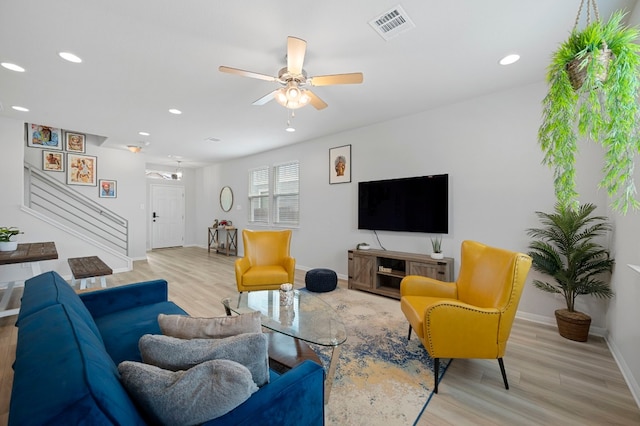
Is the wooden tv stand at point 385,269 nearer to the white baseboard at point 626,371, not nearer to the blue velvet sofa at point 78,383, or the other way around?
the white baseboard at point 626,371

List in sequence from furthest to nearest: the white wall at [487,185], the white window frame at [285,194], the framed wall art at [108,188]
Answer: the framed wall art at [108,188] → the white window frame at [285,194] → the white wall at [487,185]

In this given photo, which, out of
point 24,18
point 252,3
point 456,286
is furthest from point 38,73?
point 456,286

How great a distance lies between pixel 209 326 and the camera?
3.92 ft

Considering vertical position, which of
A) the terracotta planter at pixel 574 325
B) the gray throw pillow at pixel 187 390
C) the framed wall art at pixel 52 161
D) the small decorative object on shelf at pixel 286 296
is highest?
the framed wall art at pixel 52 161

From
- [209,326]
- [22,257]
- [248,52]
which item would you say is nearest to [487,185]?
[248,52]

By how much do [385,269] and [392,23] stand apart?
2968 mm

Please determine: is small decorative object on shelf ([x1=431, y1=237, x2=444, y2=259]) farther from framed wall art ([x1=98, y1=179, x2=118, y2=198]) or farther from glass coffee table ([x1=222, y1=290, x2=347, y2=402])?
framed wall art ([x1=98, y1=179, x2=118, y2=198])

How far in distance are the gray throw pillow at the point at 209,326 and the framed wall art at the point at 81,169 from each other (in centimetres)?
636

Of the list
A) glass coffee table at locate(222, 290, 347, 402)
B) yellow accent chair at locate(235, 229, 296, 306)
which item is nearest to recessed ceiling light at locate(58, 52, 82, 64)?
yellow accent chair at locate(235, 229, 296, 306)

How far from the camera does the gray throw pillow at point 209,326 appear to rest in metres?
1.17

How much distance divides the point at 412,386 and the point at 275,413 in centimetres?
137

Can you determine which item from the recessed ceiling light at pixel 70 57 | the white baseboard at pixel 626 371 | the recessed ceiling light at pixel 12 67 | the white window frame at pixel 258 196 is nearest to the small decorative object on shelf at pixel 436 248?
the white baseboard at pixel 626 371

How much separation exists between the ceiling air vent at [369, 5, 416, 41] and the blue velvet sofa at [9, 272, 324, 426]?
7.65 feet

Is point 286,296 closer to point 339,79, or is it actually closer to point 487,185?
point 339,79
